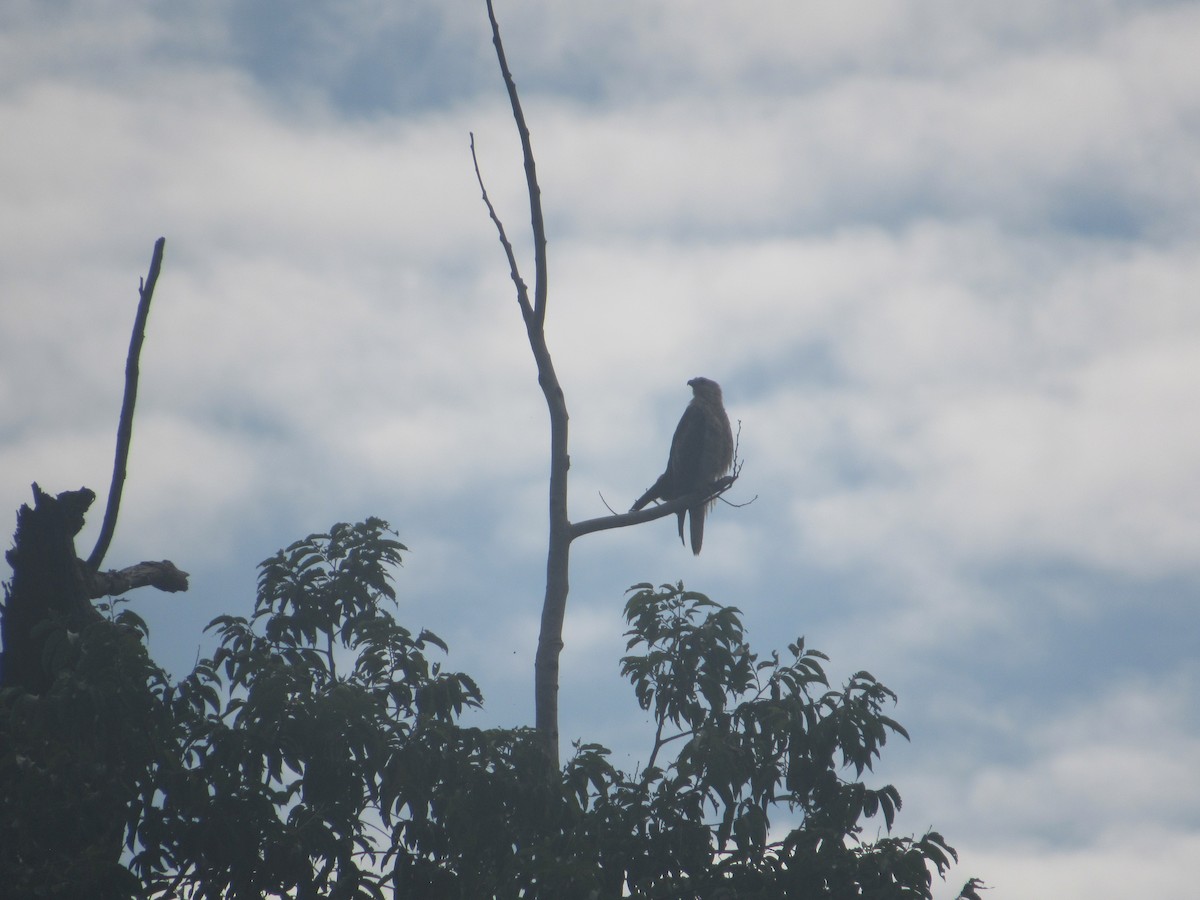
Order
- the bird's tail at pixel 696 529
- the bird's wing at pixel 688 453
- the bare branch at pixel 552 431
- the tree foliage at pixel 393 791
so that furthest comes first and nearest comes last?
the bird's wing at pixel 688 453 < the bird's tail at pixel 696 529 < the bare branch at pixel 552 431 < the tree foliage at pixel 393 791

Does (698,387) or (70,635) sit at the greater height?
(698,387)

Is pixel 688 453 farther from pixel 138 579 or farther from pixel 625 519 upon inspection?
pixel 138 579

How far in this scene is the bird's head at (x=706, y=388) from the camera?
36.9ft

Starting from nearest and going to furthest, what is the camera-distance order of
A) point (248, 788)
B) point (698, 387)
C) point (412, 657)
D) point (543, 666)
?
point (248, 788)
point (412, 657)
point (543, 666)
point (698, 387)

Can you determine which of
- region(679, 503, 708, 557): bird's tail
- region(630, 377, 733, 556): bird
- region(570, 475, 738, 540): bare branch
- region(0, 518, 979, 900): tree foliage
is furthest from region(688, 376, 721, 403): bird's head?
region(0, 518, 979, 900): tree foliage

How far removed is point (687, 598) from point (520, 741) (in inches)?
47.6

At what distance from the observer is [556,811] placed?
5.04 metres

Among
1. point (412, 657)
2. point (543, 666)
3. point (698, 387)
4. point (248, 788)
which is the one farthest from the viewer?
point (698, 387)

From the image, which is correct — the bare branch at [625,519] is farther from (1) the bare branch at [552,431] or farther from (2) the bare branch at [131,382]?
(2) the bare branch at [131,382]

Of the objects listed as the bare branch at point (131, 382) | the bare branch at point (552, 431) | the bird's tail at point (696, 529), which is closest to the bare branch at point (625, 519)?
the bare branch at point (552, 431)

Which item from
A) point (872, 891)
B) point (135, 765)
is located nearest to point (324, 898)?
point (135, 765)

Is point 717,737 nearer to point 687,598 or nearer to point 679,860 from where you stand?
point 679,860

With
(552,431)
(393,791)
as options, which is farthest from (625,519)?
(393,791)

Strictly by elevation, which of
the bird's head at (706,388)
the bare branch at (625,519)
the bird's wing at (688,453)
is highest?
the bird's head at (706,388)
